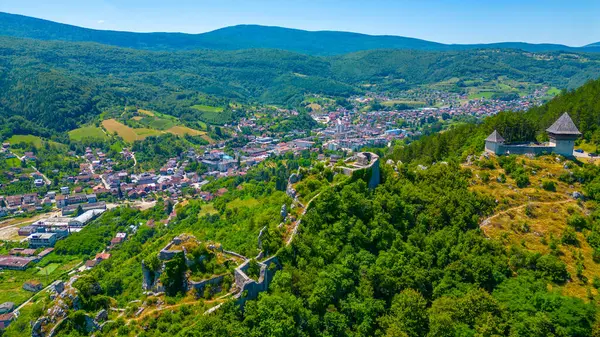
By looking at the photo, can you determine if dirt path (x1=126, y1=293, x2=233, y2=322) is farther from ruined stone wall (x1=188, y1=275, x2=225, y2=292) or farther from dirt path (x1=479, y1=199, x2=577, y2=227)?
dirt path (x1=479, y1=199, x2=577, y2=227)

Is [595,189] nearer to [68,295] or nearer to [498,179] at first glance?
[498,179]

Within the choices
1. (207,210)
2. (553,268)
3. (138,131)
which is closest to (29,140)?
(138,131)

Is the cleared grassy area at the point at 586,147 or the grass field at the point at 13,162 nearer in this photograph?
the cleared grassy area at the point at 586,147

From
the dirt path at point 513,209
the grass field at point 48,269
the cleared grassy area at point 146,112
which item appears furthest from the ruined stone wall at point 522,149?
A: the cleared grassy area at point 146,112

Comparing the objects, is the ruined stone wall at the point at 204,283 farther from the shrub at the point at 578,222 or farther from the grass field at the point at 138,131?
the grass field at the point at 138,131

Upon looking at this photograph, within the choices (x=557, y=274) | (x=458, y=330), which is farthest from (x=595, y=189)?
(x=458, y=330)

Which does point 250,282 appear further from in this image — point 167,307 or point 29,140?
point 29,140
